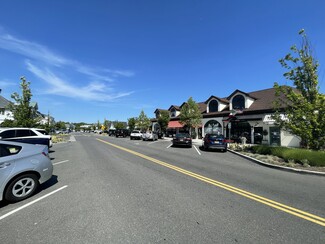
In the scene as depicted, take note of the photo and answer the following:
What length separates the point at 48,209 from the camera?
4.18m

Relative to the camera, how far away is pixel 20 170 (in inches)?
184

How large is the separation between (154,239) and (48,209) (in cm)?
266

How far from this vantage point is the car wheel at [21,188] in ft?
14.8

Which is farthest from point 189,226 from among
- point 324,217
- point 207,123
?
point 207,123

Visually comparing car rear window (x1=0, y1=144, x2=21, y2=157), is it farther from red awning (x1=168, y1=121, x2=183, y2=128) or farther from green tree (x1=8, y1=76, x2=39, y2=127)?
red awning (x1=168, y1=121, x2=183, y2=128)

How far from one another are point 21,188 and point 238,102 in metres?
27.8

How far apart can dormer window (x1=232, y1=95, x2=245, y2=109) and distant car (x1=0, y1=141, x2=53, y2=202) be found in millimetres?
26664

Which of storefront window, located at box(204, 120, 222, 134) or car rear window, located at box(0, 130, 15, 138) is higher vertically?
storefront window, located at box(204, 120, 222, 134)

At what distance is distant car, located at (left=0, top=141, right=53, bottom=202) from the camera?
4.44 m

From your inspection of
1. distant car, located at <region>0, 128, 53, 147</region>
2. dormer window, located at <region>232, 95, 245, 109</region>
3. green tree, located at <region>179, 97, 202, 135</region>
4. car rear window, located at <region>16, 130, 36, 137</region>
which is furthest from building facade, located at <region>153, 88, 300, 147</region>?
car rear window, located at <region>16, 130, 36, 137</region>

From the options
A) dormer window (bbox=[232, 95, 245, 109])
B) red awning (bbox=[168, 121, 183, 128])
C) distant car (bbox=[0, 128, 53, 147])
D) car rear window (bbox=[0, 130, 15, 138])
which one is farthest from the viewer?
red awning (bbox=[168, 121, 183, 128])

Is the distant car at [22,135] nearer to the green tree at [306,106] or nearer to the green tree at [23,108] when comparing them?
the green tree at [23,108]

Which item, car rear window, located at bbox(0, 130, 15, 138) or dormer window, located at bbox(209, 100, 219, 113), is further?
dormer window, located at bbox(209, 100, 219, 113)

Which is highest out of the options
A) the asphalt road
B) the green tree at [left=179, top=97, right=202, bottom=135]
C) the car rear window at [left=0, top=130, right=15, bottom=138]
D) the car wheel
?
the green tree at [left=179, top=97, right=202, bottom=135]
